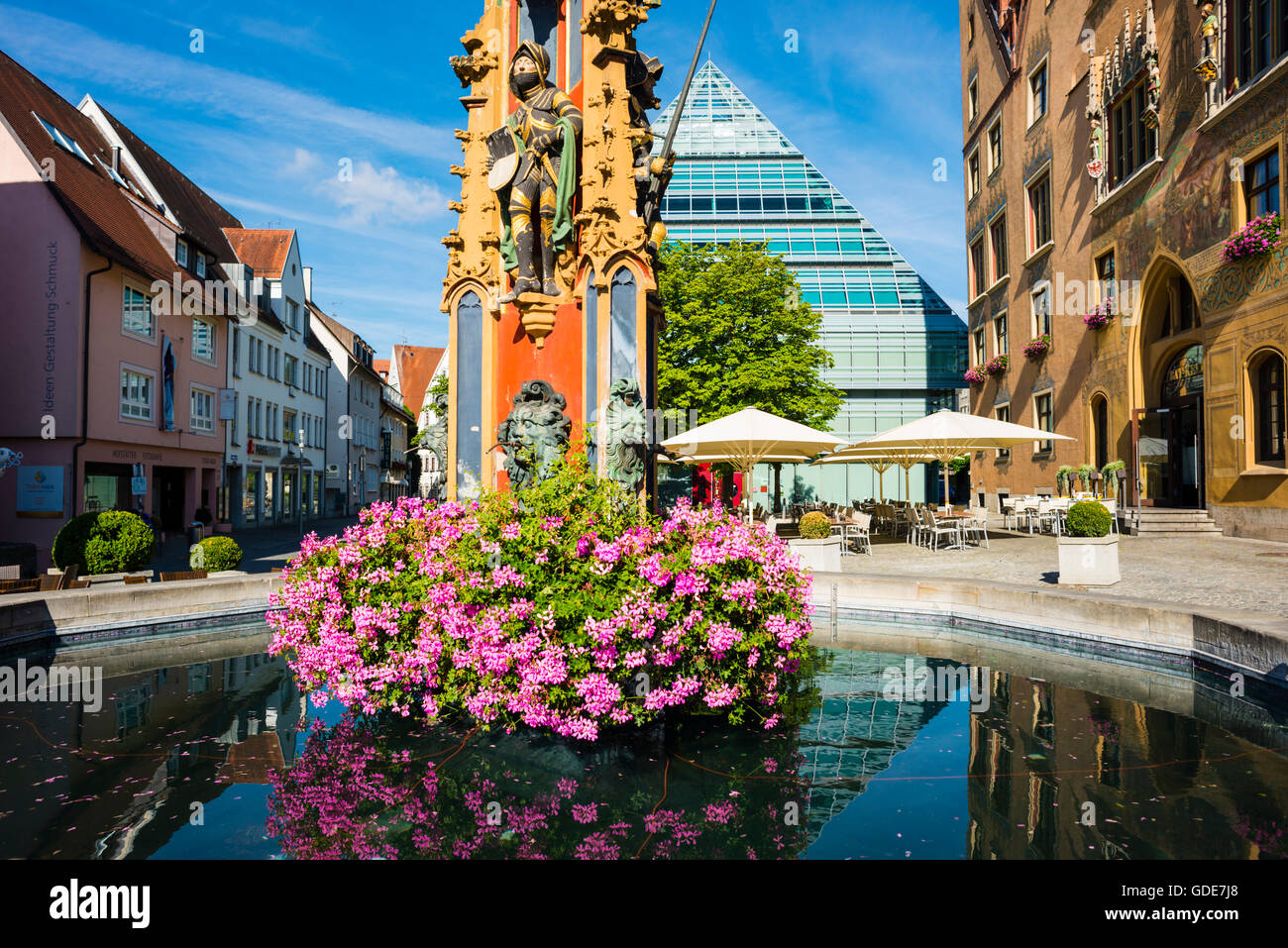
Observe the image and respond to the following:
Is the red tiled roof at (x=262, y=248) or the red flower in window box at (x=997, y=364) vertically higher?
the red tiled roof at (x=262, y=248)

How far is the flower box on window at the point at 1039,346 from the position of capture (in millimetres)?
29125

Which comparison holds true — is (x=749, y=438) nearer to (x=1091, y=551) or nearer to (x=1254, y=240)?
(x=1091, y=551)

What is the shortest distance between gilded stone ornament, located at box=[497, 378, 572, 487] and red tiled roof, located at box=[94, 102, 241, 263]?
2845 centimetres

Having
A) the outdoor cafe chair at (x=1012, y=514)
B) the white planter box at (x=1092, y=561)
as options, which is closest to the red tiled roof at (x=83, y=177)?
the white planter box at (x=1092, y=561)

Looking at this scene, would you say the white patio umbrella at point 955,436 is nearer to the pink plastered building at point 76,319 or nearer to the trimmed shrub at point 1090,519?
the trimmed shrub at point 1090,519

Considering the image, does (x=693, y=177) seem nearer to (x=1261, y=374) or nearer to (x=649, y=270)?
(x=1261, y=374)

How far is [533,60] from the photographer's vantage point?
1015cm

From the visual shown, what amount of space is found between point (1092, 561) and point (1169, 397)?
15.0 meters

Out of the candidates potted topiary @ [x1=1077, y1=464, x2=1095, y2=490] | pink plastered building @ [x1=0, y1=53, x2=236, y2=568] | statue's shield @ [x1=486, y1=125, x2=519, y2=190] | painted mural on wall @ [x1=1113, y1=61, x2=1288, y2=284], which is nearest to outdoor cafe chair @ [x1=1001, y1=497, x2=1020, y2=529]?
potted topiary @ [x1=1077, y1=464, x2=1095, y2=490]

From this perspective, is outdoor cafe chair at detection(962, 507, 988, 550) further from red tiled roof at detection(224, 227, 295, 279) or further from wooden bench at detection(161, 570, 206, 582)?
red tiled roof at detection(224, 227, 295, 279)

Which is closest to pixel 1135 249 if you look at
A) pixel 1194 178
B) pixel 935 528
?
pixel 1194 178

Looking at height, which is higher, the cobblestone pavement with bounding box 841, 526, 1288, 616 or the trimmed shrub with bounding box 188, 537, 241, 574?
the trimmed shrub with bounding box 188, 537, 241, 574

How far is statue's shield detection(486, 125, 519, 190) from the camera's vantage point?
1030 cm

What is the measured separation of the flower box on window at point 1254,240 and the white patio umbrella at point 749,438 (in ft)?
33.2
